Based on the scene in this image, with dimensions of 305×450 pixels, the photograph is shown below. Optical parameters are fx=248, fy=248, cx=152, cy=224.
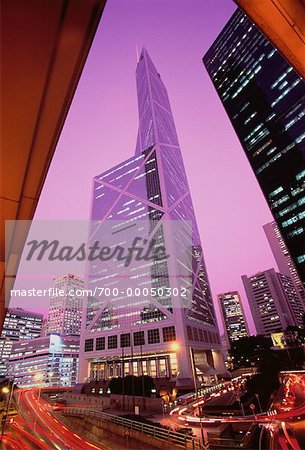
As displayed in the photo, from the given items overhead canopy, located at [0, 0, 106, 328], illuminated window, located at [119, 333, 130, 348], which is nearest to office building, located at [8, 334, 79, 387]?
illuminated window, located at [119, 333, 130, 348]

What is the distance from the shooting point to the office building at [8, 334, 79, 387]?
120 metres

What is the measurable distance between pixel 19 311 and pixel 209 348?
5689 inches

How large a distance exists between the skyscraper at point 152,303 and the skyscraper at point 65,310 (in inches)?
3513

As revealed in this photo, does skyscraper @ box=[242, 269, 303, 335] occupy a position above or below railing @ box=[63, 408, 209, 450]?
above

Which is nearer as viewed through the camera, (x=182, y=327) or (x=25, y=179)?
(x=25, y=179)

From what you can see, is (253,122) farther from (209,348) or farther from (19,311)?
(19,311)

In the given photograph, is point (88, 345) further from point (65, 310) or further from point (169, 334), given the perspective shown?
point (65, 310)

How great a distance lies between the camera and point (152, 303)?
67.7 m

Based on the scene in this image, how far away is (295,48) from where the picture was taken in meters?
3.22

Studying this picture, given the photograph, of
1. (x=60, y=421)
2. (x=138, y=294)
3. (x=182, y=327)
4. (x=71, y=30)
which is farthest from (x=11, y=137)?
(x=138, y=294)

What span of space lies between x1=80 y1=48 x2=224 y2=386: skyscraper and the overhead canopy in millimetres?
50786

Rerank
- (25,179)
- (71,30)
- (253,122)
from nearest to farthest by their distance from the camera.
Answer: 1. (71,30)
2. (25,179)
3. (253,122)

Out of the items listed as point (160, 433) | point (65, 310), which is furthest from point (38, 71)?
point (65, 310)

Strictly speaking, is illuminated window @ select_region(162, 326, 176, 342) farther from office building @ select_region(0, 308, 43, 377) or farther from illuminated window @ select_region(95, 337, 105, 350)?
office building @ select_region(0, 308, 43, 377)
